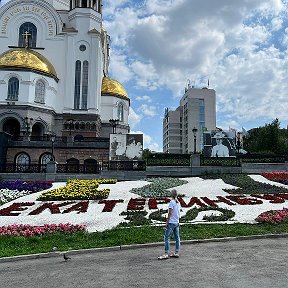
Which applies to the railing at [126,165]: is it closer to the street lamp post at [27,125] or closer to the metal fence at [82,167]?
the metal fence at [82,167]

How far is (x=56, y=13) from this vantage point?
2004 inches

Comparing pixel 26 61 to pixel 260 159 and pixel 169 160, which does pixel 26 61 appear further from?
pixel 260 159

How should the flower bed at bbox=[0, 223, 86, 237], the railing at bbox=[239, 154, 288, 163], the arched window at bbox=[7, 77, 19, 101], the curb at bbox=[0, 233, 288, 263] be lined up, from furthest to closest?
the arched window at bbox=[7, 77, 19, 101] < the railing at bbox=[239, 154, 288, 163] < the flower bed at bbox=[0, 223, 86, 237] < the curb at bbox=[0, 233, 288, 263]

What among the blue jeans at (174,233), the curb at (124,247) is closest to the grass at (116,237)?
the curb at (124,247)

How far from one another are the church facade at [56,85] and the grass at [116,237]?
2835 centimetres

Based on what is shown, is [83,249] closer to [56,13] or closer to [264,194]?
[264,194]

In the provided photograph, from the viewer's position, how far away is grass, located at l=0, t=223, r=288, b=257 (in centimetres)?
991

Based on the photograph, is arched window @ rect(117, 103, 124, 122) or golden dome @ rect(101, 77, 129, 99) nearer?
golden dome @ rect(101, 77, 129, 99)

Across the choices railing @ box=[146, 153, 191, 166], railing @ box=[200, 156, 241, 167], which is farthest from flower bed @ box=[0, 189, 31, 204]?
railing @ box=[200, 156, 241, 167]

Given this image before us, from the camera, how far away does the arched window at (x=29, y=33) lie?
4965 cm

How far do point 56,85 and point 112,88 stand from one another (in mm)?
9070

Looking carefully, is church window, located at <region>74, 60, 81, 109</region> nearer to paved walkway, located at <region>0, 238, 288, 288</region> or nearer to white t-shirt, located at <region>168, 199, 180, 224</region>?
paved walkway, located at <region>0, 238, 288, 288</region>

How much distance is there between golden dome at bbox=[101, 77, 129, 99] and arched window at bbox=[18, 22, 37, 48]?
38.0 feet

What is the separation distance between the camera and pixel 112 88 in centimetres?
5322
